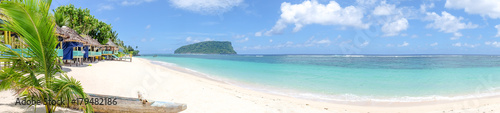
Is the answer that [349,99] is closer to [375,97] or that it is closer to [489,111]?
[375,97]

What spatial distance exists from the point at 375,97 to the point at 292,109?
498 centimetres

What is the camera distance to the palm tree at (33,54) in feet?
9.40

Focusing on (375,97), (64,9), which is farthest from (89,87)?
(64,9)

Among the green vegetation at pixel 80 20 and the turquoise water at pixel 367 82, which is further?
the green vegetation at pixel 80 20

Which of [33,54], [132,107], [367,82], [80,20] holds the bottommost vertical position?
[367,82]

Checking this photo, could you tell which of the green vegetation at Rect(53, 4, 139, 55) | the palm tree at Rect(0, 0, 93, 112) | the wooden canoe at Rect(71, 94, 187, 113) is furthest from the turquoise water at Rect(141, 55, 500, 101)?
the green vegetation at Rect(53, 4, 139, 55)

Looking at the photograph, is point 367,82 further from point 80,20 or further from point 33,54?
point 80,20

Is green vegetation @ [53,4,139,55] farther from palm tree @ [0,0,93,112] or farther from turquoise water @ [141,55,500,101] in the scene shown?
palm tree @ [0,0,93,112]

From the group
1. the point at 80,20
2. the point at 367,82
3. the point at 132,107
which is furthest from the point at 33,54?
the point at 80,20

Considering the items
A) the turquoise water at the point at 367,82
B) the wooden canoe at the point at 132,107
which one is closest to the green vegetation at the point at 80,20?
the turquoise water at the point at 367,82

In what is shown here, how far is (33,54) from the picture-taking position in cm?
311

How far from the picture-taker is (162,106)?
14.4 feet

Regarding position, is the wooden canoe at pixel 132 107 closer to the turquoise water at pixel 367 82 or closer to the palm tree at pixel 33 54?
the palm tree at pixel 33 54

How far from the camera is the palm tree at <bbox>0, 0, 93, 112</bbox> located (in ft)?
9.40
